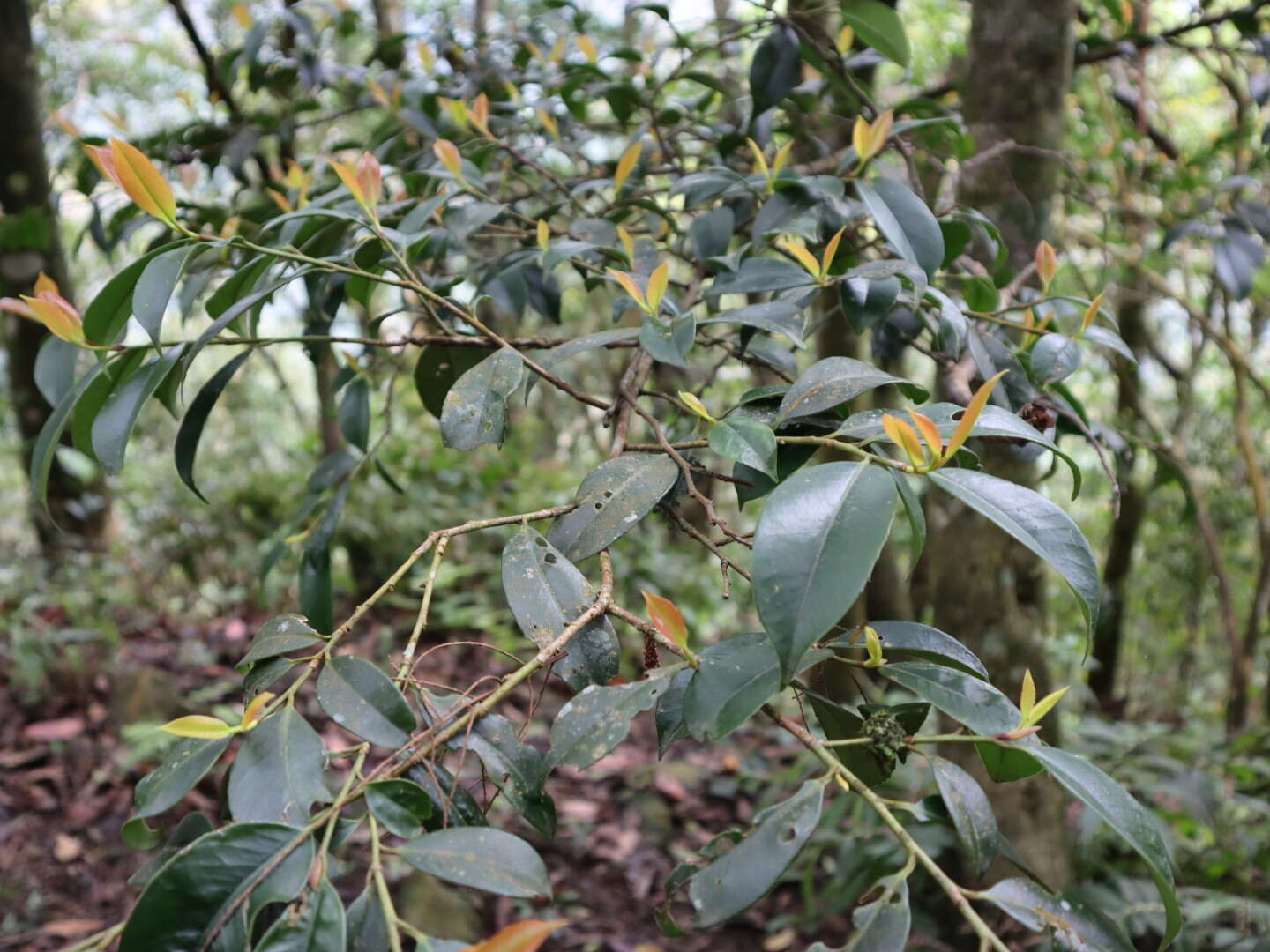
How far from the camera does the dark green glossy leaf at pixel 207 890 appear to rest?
35cm

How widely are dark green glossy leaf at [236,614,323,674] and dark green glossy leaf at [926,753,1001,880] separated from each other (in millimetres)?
339

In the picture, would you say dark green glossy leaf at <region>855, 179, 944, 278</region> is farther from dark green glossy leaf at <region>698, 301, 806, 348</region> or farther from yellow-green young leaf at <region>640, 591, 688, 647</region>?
yellow-green young leaf at <region>640, 591, 688, 647</region>

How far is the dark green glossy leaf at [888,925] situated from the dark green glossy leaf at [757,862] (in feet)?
0.15

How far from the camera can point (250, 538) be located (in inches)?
108

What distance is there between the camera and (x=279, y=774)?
408 millimetres

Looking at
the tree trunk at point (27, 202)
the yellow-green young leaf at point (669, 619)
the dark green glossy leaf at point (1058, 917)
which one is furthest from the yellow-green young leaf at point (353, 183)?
the tree trunk at point (27, 202)

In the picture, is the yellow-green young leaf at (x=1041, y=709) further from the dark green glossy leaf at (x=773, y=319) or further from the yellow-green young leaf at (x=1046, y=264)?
the yellow-green young leaf at (x=1046, y=264)

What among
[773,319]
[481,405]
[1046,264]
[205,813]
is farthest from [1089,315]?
[205,813]

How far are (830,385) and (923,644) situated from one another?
0.51ft

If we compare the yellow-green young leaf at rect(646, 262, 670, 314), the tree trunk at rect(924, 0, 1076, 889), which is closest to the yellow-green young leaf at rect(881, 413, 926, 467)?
the yellow-green young leaf at rect(646, 262, 670, 314)

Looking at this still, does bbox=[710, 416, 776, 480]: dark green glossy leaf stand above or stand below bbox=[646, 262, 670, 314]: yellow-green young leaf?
below

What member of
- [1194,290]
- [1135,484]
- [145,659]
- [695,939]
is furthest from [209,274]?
[1194,290]

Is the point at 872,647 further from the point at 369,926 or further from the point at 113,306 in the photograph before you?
the point at 113,306

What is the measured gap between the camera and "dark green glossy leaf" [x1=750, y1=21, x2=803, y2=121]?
887mm
